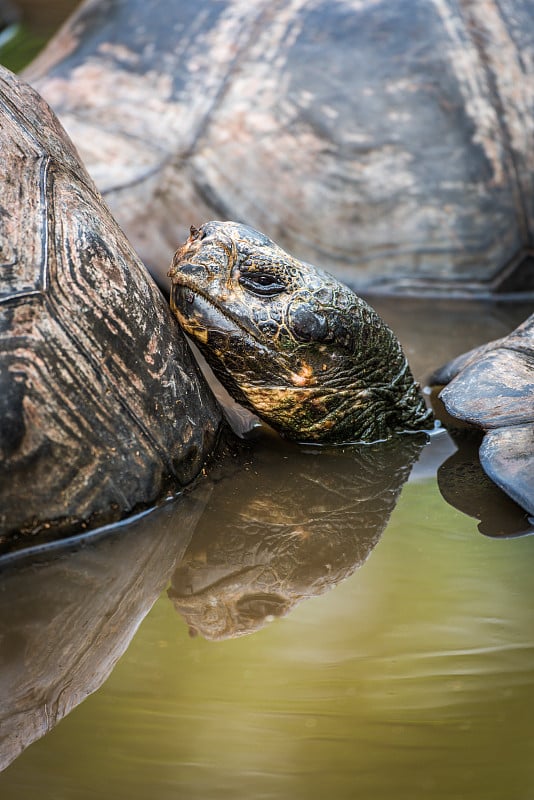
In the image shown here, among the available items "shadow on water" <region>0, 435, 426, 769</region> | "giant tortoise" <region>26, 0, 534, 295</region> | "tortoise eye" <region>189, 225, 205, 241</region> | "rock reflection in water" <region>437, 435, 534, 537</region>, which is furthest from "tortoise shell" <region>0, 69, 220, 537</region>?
"giant tortoise" <region>26, 0, 534, 295</region>

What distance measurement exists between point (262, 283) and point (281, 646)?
1.28 meters

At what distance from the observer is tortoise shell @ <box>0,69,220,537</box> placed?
2303 millimetres

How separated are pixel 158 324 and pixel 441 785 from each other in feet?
5.10

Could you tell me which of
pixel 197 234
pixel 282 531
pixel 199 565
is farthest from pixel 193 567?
pixel 197 234

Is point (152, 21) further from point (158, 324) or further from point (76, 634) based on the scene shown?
point (76, 634)

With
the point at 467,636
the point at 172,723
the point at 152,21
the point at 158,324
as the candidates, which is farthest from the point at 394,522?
the point at 152,21

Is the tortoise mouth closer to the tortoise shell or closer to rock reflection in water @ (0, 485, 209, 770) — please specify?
the tortoise shell

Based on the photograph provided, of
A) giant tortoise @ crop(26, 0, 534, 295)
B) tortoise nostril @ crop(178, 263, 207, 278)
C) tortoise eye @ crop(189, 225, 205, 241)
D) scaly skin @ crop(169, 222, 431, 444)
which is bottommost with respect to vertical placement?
giant tortoise @ crop(26, 0, 534, 295)

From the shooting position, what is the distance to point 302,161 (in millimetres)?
5316

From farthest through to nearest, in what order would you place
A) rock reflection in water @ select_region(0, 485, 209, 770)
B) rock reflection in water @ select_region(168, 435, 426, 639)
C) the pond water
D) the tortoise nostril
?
the tortoise nostril
rock reflection in water @ select_region(168, 435, 426, 639)
rock reflection in water @ select_region(0, 485, 209, 770)
the pond water

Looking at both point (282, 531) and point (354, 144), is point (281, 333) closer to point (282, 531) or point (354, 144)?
point (282, 531)

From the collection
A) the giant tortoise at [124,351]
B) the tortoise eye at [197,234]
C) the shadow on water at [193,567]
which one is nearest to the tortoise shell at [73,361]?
the giant tortoise at [124,351]

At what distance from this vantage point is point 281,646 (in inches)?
78.2

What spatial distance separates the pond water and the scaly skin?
0.24 meters
